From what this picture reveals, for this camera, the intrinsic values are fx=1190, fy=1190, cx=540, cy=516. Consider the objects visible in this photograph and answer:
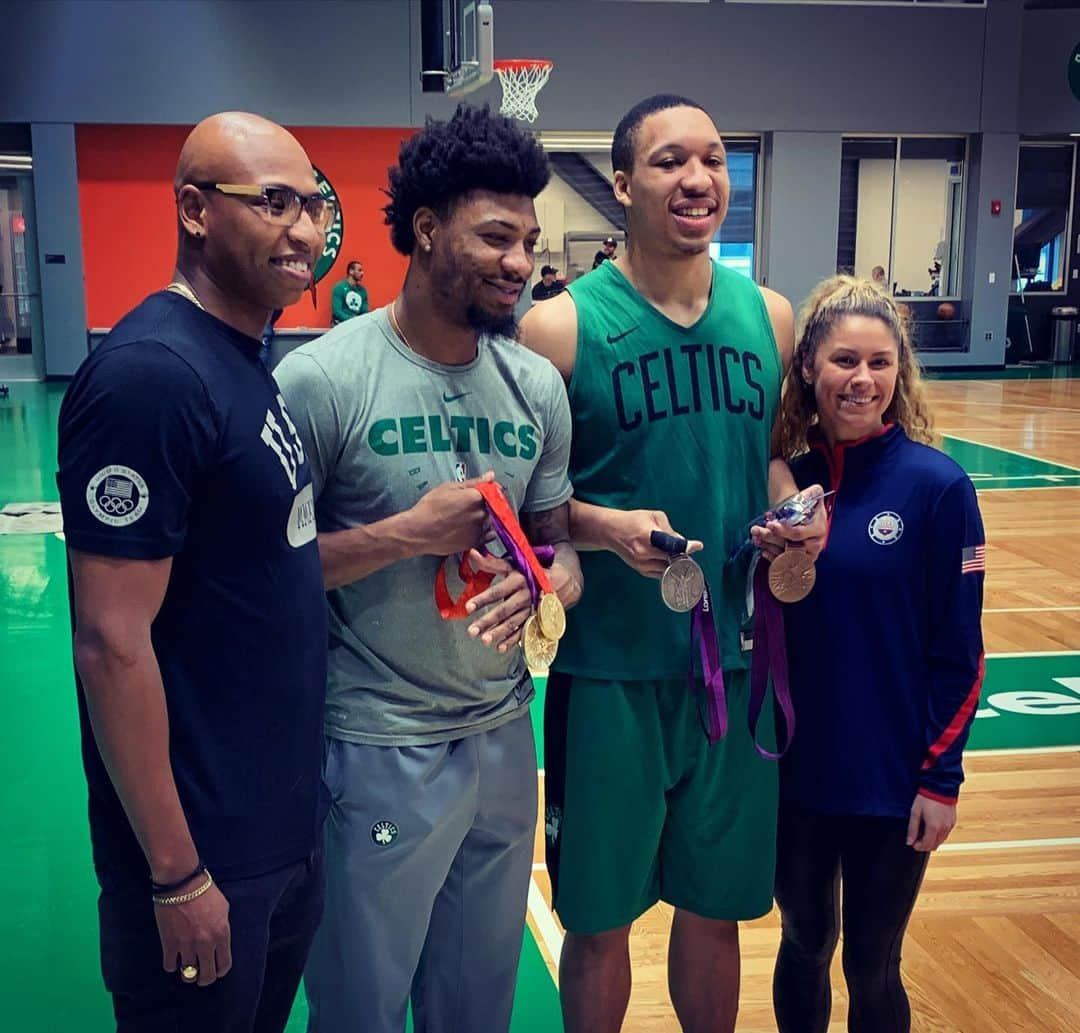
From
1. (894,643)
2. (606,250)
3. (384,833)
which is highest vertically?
(606,250)

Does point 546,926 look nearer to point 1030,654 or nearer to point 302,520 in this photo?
point 302,520

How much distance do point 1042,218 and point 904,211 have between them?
3780 mm

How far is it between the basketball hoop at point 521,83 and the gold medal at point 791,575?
1357 cm

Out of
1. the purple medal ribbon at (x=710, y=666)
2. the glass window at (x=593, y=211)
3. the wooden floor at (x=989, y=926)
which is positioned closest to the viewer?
the purple medal ribbon at (x=710, y=666)

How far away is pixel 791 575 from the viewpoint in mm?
2229

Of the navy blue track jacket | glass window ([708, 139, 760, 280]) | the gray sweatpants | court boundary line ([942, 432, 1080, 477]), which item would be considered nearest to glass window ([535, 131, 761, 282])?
glass window ([708, 139, 760, 280])

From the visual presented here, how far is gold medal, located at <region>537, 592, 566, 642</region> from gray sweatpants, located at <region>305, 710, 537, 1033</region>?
26 cm

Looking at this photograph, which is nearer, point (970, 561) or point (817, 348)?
point (970, 561)

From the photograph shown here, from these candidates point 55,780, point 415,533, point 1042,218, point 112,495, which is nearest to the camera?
point 112,495

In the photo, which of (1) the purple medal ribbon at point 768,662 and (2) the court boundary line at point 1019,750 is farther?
(2) the court boundary line at point 1019,750

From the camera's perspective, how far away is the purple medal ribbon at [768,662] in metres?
2.32

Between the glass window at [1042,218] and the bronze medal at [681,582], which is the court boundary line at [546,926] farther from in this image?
the glass window at [1042,218]

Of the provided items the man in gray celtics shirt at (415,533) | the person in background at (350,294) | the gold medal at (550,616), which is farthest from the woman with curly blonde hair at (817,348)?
the person in background at (350,294)

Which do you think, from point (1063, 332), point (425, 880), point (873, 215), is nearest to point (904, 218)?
point (873, 215)
